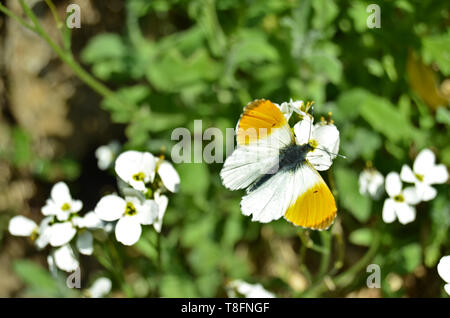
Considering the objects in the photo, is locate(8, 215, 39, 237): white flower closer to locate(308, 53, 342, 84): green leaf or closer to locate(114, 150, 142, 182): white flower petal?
locate(114, 150, 142, 182): white flower petal

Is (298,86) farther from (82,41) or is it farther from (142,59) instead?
(82,41)

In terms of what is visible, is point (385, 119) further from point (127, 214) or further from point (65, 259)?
point (65, 259)

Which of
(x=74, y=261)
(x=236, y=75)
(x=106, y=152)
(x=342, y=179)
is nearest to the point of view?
(x=74, y=261)

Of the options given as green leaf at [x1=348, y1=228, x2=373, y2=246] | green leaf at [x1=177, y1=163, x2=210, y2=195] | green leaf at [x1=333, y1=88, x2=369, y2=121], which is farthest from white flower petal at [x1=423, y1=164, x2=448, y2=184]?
green leaf at [x1=177, y1=163, x2=210, y2=195]

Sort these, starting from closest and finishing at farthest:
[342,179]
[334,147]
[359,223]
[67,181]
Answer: [334,147]
[342,179]
[359,223]
[67,181]

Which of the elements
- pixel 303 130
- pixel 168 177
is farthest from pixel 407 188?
pixel 168 177

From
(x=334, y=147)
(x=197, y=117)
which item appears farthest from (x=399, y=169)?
(x=197, y=117)
